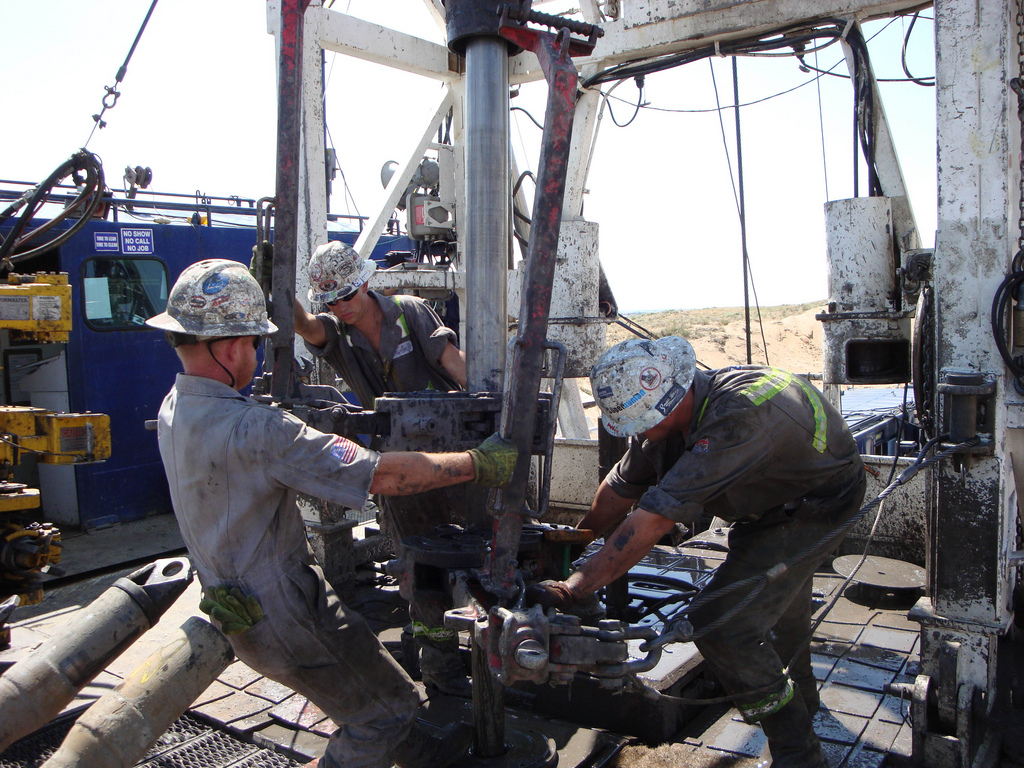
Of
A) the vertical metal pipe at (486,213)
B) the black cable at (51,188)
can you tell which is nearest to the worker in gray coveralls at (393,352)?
the vertical metal pipe at (486,213)

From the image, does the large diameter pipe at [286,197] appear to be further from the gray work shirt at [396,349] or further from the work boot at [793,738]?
the work boot at [793,738]

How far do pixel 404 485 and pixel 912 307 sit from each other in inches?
104

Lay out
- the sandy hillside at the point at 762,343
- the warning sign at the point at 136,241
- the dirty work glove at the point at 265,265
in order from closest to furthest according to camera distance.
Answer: the dirty work glove at the point at 265,265, the warning sign at the point at 136,241, the sandy hillside at the point at 762,343

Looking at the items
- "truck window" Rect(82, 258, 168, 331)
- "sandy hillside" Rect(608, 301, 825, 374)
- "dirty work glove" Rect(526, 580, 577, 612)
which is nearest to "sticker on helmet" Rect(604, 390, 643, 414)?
"dirty work glove" Rect(526, 580, 577, 612)

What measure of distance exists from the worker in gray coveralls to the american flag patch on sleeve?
121 centimetres

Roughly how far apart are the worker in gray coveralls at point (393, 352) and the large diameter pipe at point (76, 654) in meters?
1.10

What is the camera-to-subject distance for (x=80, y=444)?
207 inches

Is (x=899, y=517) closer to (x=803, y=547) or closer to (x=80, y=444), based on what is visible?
(x=803, y=547)

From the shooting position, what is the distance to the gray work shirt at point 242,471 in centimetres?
236

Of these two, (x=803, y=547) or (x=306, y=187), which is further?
(x=306, y=187)

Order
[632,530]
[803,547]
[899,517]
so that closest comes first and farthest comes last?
1. [632,530]
2. [803,547]
3. [899,517]

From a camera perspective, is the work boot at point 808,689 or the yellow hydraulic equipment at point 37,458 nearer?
the work boot at point 808,689

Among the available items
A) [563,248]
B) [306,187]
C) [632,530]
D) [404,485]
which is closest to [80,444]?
[306,187]

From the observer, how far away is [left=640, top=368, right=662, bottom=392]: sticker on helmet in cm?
268
